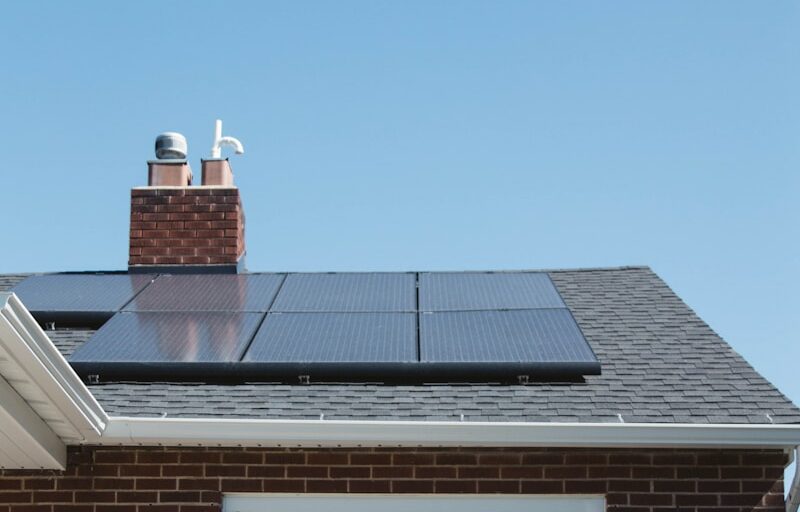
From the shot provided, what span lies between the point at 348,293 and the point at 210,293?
1.19m

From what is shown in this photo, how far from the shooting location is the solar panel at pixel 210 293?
9.05 meters

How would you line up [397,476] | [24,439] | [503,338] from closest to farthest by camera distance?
1. [24,439]
2. [397,476]
3. [503,338]

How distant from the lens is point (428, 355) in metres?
7.80

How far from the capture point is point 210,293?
9547 mm

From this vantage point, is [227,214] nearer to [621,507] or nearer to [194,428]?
[194,428]

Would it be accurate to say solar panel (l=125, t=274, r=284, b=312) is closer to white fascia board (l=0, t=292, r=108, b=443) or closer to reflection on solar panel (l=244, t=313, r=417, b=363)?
reflection on solar panel (l=244, t=313, r=417, b=363)

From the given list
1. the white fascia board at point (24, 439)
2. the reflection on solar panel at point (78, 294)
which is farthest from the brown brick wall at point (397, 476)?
the reflection on solar panel at point (78, 294)

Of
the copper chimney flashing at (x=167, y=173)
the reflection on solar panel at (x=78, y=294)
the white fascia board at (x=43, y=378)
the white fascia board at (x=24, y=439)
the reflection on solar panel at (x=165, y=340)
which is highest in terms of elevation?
the copper chimney flashing at (x=167, y=173)

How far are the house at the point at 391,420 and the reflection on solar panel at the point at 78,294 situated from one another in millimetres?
406

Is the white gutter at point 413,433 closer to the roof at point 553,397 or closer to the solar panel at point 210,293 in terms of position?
the roof at point 553,397

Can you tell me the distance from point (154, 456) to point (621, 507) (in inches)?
122

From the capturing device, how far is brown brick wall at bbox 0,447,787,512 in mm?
7188

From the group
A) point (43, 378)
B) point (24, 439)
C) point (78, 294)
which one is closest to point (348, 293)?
point (78, 294)

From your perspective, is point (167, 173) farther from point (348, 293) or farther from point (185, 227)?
point (348, 293)
